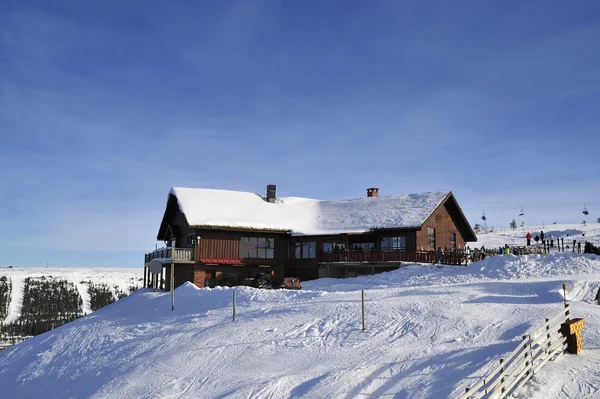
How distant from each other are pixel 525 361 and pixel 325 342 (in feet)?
24.0

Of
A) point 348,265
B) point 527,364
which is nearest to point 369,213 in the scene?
point 348,265

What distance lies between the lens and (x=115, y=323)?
28.6 metres

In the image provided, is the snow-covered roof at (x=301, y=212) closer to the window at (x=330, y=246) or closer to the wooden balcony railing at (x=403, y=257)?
the window at (x=330, y=246)

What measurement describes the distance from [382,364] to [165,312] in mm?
15019

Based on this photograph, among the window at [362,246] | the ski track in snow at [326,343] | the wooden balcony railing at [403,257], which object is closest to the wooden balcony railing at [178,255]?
the ski track in snow at [326,343]

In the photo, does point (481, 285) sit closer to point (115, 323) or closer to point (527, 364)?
point (527, 364)

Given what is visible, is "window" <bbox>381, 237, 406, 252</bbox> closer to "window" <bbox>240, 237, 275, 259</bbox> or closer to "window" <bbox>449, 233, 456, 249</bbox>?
"window" <bbox>449, 233, 456, 249</bbox>

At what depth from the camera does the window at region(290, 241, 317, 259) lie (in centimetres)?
3888

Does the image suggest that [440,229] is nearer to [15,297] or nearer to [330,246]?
[330,246]

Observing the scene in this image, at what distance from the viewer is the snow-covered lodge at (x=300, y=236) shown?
119 ft

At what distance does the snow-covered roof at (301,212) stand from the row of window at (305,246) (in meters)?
1.21

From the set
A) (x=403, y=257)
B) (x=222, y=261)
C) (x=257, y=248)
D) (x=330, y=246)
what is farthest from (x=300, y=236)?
(x=403, y=257)

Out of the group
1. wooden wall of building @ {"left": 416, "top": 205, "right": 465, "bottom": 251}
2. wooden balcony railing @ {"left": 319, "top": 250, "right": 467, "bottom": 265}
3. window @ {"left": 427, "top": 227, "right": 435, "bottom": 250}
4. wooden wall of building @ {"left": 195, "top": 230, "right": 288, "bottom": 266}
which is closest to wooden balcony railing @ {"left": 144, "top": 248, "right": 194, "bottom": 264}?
wooden wall of building @ {"left": 195, "top": 230, "right": 288, "bottom": 266}

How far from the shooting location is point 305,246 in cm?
3931
